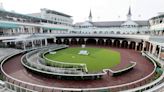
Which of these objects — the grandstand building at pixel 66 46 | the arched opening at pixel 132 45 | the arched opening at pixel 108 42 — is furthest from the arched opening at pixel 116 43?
the arched opening at pixel 132 45

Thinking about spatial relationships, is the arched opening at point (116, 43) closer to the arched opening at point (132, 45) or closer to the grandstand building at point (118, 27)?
the arched opening at point (132, 45)

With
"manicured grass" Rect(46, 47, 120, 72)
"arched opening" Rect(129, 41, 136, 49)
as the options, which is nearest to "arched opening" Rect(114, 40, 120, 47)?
"arched opening" Rect(129, 41, 136, 49)

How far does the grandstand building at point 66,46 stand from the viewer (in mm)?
13820

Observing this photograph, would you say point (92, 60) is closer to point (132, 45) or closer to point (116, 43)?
point (132, 45)

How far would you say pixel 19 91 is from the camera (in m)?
11.7

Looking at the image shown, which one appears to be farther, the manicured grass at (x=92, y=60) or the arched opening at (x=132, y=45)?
the arched opening at (x=132, y=45)

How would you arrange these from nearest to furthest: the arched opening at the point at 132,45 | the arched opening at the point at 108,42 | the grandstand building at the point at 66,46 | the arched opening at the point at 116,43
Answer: the grandstand building at the point at 66,46 → the arched opening at the point at 132,45 → the arched opening at the point at 116,43 → the arched opening at the point at 108,42

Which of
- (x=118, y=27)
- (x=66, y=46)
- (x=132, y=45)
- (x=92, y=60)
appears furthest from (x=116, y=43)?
(x=92, y=60)

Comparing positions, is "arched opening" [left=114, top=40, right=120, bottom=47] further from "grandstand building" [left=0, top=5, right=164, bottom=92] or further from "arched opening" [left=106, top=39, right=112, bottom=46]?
"arched opening" [left=106, top=39, right=112, bottom=46]

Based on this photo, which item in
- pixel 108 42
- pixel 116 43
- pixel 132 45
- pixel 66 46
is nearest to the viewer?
pixel 66 46

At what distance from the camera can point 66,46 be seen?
39969mm

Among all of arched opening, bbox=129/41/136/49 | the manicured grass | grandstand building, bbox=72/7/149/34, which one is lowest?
the manicured grass

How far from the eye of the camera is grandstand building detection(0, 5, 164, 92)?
13.8 metres

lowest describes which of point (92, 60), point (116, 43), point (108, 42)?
point (92, 60)
